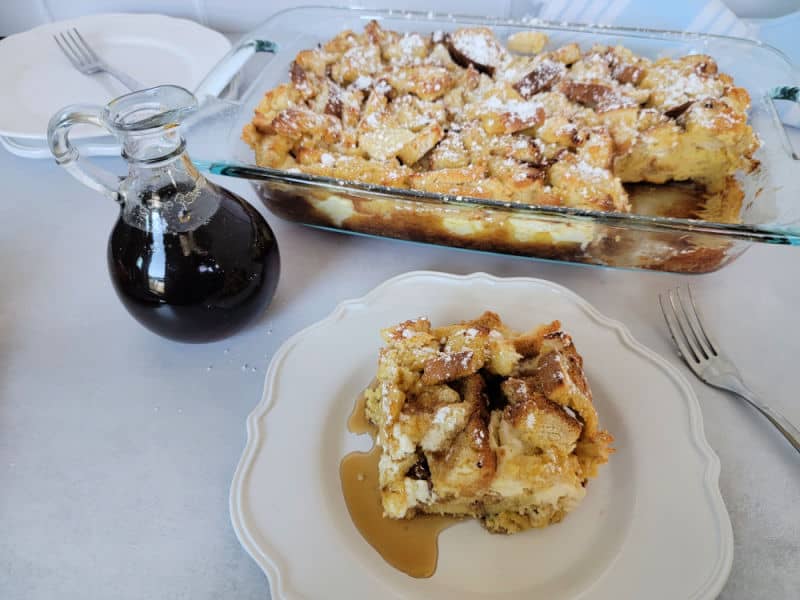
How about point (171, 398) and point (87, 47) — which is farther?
point (87, 47)

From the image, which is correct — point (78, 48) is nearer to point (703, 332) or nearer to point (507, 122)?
point (507, 122)

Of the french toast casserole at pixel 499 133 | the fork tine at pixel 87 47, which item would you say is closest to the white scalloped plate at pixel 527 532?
the french toast casserole at pixel 499 133

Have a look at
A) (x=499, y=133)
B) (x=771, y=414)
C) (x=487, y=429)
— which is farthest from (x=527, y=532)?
(x=499, y=133)

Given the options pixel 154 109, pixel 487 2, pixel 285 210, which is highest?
pixel 154 109

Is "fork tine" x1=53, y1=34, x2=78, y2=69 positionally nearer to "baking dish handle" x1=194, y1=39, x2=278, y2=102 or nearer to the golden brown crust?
"baking dish handle" x1=194, y1=39, x2=278, y2=102

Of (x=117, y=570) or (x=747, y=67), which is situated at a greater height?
(x=747, y=67)

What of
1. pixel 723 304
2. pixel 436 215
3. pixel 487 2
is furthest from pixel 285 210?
pixel 487 2

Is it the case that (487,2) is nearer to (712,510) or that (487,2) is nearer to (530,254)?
(530,254)
